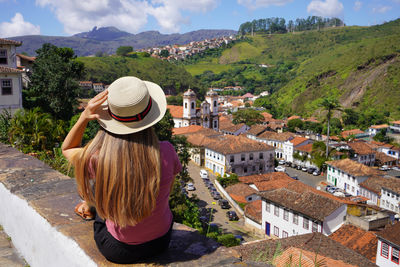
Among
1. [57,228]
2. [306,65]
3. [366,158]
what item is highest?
[306,65]

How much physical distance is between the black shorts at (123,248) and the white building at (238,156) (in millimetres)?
30578

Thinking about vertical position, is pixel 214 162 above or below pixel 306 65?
below

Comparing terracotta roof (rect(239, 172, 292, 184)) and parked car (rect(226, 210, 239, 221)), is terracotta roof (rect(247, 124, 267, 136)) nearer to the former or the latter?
terracotta roof (rect(239, 172, 292, 184))

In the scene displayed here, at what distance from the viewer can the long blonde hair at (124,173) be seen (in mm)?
1711

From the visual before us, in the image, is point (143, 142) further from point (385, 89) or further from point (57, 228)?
point (385, 89)

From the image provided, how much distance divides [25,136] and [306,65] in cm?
12052

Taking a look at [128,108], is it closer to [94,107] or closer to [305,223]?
[94,107]

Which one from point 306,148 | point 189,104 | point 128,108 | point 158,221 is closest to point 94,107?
point 128,108

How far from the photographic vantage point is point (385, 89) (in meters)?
71.2

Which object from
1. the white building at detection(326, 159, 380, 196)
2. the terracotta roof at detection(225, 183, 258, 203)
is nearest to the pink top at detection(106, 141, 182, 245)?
the terracotta roof at detection(225, 183, 258, 203)

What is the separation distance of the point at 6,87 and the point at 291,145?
1314 inches

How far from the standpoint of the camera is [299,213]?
17.8 m

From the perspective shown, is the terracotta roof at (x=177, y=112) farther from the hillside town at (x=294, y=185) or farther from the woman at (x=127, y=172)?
the woman at (x=127, y=172)

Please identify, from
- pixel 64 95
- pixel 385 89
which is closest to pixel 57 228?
pixel 64 95
